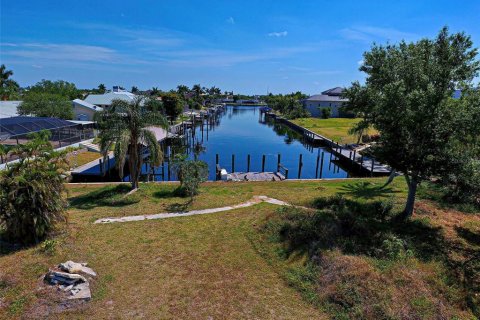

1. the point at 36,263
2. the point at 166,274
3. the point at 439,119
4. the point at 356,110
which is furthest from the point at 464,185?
the point at 36,263

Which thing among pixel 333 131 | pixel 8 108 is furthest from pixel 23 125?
pixel 333 131

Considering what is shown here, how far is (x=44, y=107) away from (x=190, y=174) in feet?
126

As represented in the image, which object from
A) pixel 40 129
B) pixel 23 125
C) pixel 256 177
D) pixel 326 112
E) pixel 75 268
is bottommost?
pixel 256 177

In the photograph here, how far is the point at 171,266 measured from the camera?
10828 mm

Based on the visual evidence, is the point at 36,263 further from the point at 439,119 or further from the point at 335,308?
→ the point at 439,119

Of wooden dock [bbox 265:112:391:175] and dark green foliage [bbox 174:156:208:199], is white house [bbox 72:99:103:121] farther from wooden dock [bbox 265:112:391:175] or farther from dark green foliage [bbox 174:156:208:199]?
dark green foliage [bbox 174:156:208:199]

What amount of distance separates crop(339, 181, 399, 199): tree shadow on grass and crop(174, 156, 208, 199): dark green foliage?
915cm

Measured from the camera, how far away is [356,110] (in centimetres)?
2211

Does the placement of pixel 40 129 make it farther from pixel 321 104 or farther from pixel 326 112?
pixel 321 104

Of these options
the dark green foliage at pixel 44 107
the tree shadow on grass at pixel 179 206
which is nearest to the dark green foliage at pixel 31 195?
the tree shadow on grass at pixel 179 206

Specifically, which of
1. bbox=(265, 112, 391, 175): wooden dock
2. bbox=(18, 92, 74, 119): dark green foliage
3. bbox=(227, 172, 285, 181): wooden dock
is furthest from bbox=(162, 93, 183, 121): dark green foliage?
bbox=(227, 172, 285, 181): wooden dock

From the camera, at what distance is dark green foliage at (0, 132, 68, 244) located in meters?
11.1

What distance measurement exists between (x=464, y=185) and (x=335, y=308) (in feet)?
28.1

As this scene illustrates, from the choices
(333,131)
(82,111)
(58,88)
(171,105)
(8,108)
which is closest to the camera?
(8,108)
